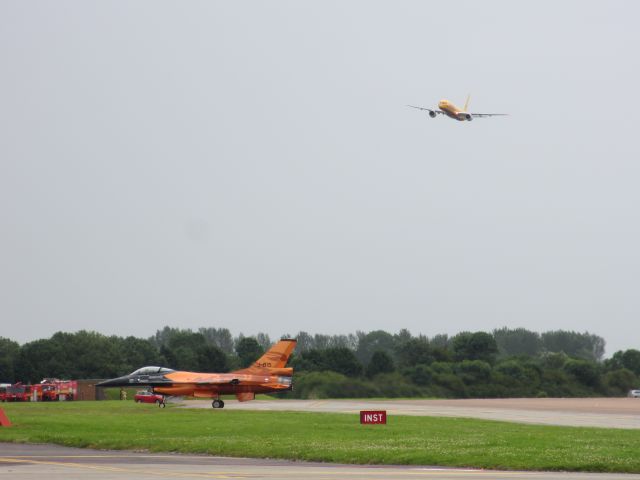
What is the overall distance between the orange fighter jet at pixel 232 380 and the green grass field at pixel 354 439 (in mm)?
14746

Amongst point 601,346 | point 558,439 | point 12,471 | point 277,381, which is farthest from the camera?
point 601,346

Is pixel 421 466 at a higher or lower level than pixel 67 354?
lower

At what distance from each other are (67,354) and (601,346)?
9372 cm

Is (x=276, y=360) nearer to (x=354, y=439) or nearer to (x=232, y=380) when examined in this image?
(x=232, y=380)

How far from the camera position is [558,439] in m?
32.2

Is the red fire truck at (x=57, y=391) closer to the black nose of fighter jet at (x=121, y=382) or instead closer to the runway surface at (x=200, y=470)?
the black nose of fighter jet at (x=121, y=382)

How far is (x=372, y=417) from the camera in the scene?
129 ft

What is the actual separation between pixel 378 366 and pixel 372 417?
55.2 m

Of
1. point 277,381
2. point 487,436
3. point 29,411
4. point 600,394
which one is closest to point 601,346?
point 600,394

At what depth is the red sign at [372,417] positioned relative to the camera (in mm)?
38969

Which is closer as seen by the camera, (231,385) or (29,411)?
(29,411)

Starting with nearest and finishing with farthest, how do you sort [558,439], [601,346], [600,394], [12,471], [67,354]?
[12,471] < [558,439] < [600,394] < [67,354] < [601,346]

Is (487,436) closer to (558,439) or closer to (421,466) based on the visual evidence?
(558,439)

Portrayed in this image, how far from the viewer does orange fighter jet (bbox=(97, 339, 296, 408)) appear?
6275cm
